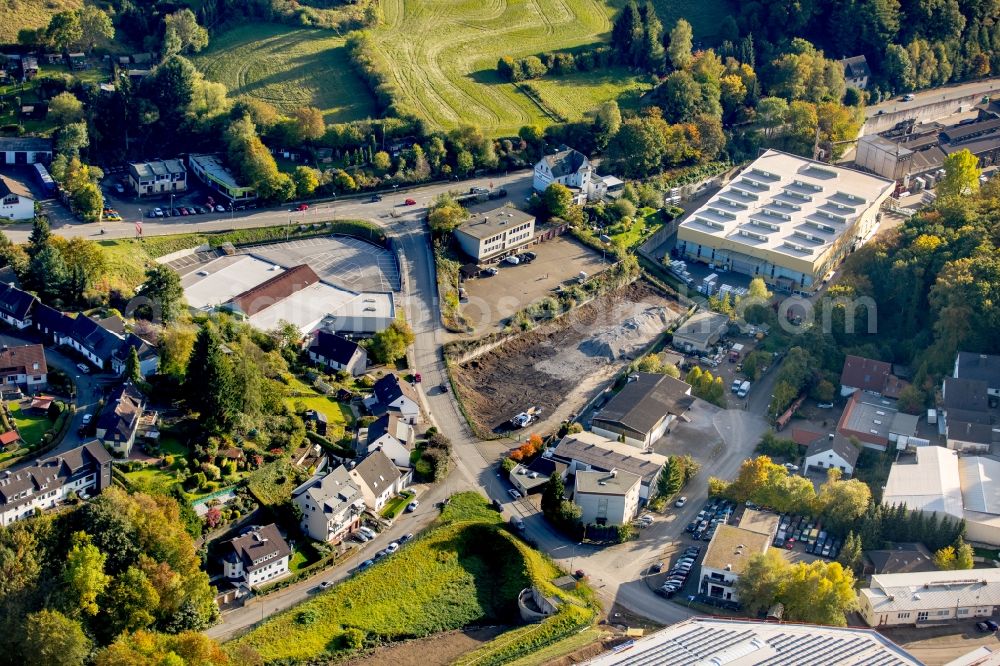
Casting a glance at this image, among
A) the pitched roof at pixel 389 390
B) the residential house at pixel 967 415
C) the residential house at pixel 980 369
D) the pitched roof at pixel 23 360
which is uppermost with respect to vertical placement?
the pitched roof at pixel 23 360

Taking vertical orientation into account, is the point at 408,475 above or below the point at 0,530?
below

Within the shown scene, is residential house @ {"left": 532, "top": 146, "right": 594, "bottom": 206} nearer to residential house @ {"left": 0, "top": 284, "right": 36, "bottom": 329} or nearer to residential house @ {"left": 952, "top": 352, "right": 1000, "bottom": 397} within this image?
residential house @ {"left": 952, "top": 352, "right": 1000, "bottom": 397}

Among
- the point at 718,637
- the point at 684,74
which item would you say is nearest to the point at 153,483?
the point at 718,637

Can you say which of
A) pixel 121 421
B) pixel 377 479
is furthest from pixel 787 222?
pixel 121 421

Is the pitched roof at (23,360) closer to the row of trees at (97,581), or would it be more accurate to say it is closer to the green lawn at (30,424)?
the green lawn at (30,424)

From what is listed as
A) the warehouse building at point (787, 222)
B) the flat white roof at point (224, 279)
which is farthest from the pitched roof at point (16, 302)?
the warehouse building at point (787, 222)

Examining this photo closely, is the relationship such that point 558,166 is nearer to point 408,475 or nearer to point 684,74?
point 684,74

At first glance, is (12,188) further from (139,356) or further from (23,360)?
(139,356)
